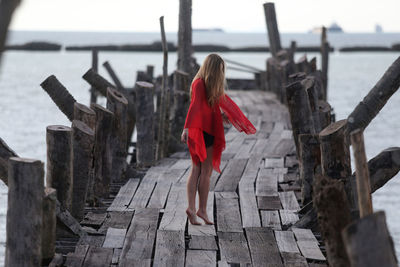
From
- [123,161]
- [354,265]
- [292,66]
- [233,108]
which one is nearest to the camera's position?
[354,265]

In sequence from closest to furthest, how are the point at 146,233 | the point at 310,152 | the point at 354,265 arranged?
the point at 354,265
the point at 146,233
the point at 310,152

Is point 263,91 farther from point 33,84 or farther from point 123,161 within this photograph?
point 33,84

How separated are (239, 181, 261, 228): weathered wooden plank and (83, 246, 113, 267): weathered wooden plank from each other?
4.53 feet

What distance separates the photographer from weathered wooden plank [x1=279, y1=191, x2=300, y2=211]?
23.1 ft

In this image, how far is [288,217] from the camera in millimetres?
6645

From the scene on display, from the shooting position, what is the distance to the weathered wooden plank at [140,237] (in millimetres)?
5407

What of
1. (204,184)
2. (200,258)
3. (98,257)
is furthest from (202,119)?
(98,257)

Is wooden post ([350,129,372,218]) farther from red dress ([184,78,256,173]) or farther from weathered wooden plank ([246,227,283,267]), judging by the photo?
red dress ([184,78,256,173])

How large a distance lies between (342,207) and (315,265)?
80 centimetres

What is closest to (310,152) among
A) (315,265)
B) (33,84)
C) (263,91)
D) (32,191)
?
(315,265)

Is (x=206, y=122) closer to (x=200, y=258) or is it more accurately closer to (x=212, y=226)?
(x=212, y=226)

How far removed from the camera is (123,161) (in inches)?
329

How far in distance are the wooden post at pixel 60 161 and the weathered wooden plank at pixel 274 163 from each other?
3.84 metres

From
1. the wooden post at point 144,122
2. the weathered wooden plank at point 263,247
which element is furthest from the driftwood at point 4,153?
the wooden post at point 144,122
